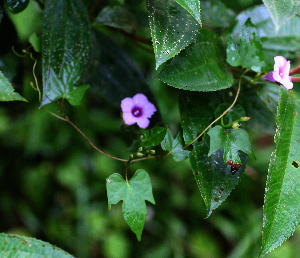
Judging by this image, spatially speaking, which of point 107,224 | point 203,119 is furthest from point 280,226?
point 107,224

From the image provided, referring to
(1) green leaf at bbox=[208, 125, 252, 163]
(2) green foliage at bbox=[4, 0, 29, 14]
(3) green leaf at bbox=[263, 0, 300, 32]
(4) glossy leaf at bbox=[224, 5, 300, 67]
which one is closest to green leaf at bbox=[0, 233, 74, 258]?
(1) green leaf at bbox=[208, 125, 252, 163]

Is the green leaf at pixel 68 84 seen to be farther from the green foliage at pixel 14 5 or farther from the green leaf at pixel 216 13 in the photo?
the green leaf at pixel 216 13

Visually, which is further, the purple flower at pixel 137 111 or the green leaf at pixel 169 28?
the purple flower at pixel 137 111

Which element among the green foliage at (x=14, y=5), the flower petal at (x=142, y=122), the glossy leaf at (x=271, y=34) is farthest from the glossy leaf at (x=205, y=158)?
the green foliage at (x=14, y=5)

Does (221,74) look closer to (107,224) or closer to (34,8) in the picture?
(34,8)

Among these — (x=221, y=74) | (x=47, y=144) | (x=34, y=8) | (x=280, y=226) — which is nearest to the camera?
(x=280, y=226)

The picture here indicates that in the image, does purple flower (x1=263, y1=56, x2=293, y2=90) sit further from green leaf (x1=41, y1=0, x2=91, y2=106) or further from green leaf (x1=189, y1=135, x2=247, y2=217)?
green leaf (x1=41, y1=0, x2=91, y2=106)
